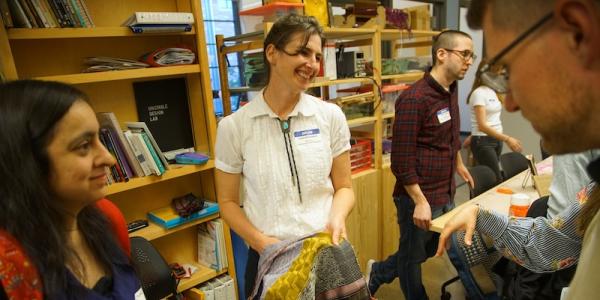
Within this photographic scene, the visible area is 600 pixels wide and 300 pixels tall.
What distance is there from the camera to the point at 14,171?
2.67 ft

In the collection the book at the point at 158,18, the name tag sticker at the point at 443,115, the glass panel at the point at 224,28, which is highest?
the glass panel at the point at 224,28

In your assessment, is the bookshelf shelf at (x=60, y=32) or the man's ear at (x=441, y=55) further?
the man's ear at (x=441, y=55)

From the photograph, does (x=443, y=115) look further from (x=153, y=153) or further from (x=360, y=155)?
(x=153, y=153)

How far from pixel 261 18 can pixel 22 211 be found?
1.91 m

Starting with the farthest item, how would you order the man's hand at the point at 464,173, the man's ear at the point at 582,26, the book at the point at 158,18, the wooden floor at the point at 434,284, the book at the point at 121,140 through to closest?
1. the wooden floor at the point at 434,284
2. the man's hand at the point at 464,173
3. the book at the point at 121,140
4. the book at the point at 158,18
5. the man's ear at the point at 582,26

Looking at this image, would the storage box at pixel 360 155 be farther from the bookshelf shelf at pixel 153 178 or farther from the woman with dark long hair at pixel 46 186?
the woman with dark long hair at pixel 46 186

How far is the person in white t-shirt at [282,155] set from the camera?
1404 millimetres

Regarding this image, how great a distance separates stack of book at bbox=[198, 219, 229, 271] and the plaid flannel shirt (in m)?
1.13

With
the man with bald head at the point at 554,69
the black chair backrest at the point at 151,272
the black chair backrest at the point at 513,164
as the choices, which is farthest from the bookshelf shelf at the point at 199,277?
the black chair backrest at the point at 513,164

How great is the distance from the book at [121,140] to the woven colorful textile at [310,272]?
0.97 meters

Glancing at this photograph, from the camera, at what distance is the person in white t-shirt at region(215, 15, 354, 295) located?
140 centimetres

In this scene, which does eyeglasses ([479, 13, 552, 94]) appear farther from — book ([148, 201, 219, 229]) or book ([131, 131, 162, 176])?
book ([148, 201, 219, 229])

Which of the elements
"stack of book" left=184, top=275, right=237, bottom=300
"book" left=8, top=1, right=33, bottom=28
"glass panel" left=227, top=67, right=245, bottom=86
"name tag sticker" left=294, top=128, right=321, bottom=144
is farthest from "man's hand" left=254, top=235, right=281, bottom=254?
"glass panel" left=227, top=67, right=245, bottom=86

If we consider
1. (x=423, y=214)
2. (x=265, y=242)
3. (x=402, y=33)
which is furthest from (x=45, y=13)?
(x=402, y=33)
